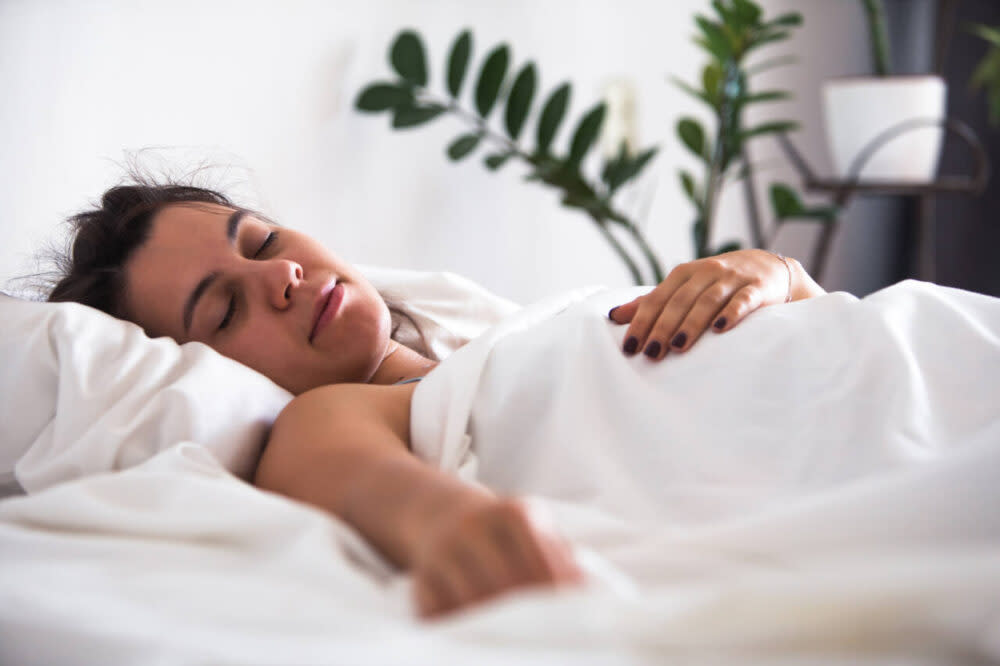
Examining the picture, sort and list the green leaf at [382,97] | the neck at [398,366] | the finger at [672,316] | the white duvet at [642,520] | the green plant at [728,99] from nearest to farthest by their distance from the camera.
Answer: the white duvet at [642,520], the finger at [672,316], the neck at [398,366], the green leaf at [382,97], the green plant at [728,99]

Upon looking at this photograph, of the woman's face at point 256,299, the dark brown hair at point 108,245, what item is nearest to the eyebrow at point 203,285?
Result: the woman's face at point 256,299

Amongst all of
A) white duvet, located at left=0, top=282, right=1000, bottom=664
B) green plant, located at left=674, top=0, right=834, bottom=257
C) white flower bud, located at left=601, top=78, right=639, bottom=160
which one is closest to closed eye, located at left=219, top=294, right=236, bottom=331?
white duvet, located at left=0, top=282, right=1000, bottom=664

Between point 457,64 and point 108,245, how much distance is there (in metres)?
1.20

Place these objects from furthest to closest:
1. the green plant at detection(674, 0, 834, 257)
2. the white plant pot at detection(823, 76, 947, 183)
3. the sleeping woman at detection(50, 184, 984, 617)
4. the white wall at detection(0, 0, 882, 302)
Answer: the white plant pot at detection(823, 76, 947, 183) → the green plant at detection(674, 0, 834, 257) → the white wall at detection(0, 0, 882, 302) → the sleeping woman at detection(50, 184, 984, 617)

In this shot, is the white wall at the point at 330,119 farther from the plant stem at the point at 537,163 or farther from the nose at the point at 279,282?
the nose at the point at 279,282

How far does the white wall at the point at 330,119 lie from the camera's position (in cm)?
144

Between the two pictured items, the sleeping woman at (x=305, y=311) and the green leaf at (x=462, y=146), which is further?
the green leaf at (x=462, y=146)

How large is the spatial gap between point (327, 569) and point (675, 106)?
2.88 metres

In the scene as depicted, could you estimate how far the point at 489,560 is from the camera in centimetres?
53

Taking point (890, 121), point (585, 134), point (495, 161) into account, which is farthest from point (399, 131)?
point (890, 121)

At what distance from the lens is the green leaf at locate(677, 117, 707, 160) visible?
2.26 metres

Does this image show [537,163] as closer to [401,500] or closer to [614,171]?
[614,171]

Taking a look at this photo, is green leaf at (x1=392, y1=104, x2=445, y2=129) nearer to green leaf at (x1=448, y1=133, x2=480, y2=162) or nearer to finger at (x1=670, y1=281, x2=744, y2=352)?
green leaf at (x1=448, y1=133, x2=480, y2=162)

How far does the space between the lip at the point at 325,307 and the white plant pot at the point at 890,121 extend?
7.71ft
